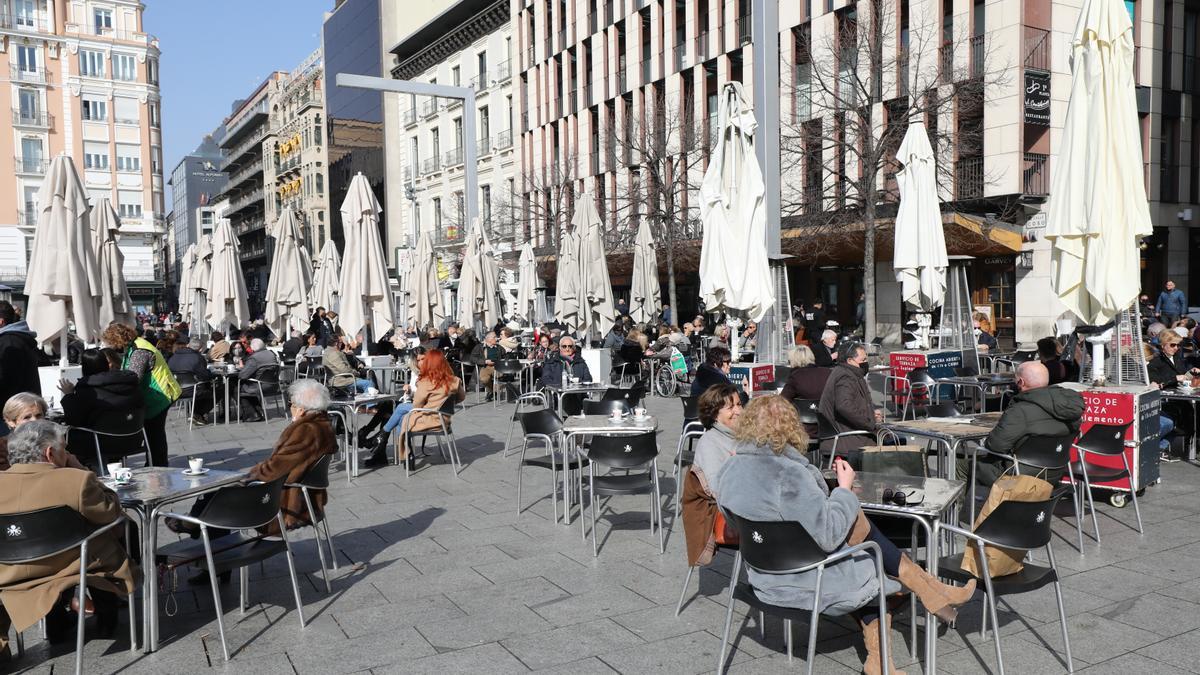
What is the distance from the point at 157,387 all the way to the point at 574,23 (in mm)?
35159

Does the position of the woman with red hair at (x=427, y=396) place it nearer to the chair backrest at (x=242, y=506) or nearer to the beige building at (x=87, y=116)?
the chair backrest at (x=242, y=506)

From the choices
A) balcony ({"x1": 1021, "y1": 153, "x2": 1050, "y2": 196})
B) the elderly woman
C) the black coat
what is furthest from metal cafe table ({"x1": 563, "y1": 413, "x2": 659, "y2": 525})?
balcony ({"x1": 1021, "y1": 153, "x2": 1050, "y2": 196})

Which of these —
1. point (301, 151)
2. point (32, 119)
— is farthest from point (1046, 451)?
point (301, 151)

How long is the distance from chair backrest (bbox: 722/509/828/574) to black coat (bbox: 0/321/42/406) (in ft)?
22.9

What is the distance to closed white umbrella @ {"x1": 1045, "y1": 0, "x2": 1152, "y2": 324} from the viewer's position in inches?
315

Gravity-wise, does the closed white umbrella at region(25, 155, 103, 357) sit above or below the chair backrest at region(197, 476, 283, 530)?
above

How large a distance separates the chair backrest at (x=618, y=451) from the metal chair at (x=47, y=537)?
3.38 m

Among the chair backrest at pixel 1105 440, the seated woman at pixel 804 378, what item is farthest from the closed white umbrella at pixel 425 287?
the chair backrest at pixel 1105 440

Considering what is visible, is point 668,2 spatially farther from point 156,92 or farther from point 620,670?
point 156,92

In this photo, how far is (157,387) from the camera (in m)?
9.09

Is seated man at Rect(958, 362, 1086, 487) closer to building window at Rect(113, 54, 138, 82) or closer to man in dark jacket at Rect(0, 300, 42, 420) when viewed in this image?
man in dark jacket at Rect(0, 300, 42, 420)

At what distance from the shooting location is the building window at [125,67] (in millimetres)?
59719

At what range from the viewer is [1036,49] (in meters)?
23.0

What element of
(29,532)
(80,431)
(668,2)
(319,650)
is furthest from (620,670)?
(668,2)
